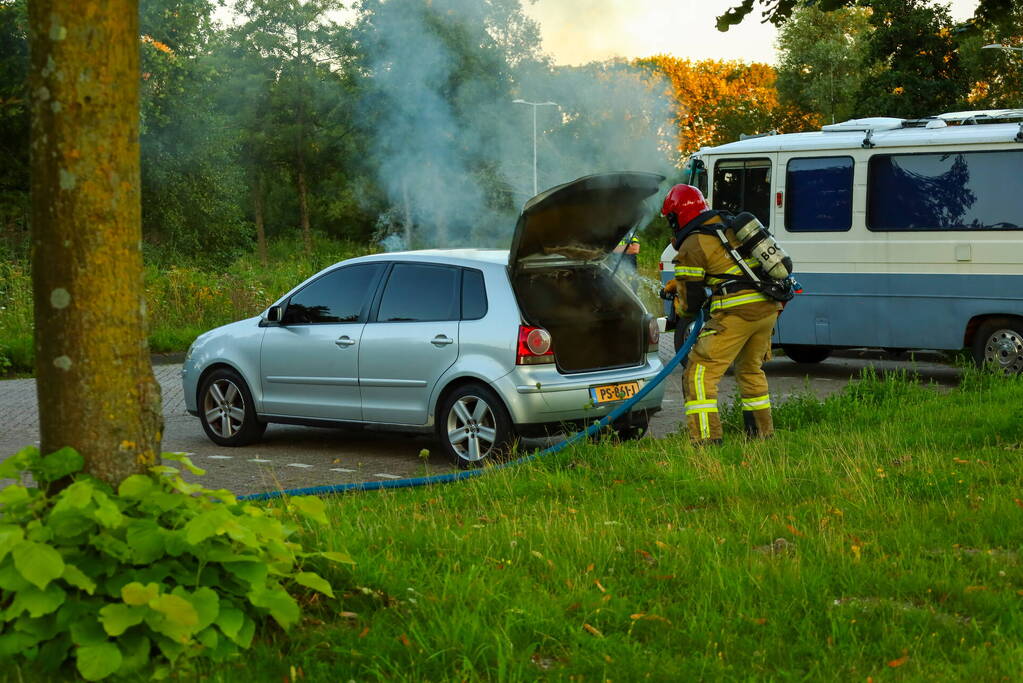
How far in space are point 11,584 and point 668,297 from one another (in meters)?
6.48

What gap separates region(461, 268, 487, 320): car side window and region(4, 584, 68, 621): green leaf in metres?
5.27

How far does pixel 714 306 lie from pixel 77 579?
19.6ft

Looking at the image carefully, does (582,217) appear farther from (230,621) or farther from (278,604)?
(230,621)

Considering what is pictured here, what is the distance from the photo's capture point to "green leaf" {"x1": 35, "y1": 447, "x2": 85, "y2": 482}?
3.91 m

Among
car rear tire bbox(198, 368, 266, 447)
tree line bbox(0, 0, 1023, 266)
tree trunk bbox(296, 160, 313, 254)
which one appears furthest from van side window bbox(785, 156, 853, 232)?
tree trunk bbox(296, 160, 313, 254)

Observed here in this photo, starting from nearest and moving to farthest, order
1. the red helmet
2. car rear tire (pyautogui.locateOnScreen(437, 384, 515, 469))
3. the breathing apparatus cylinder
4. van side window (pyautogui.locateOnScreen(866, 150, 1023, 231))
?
car rear tire (pyautogui.locateOnScreen(437, 384, 515, 469))
the breathing apparatus cylinder
the red helmet
van side window (pyautogui.locateOnScreen(866, 150, 1023, 231))

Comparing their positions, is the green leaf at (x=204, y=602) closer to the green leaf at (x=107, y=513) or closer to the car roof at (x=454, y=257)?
the green leaf at (x=107, y=513)

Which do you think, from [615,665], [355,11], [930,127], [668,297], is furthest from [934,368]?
[355,11]

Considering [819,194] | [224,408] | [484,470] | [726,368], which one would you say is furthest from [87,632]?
[819,194]

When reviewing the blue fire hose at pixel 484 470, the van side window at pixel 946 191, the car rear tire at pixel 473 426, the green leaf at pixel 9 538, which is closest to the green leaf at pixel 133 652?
the green leaf at pixel 9 538

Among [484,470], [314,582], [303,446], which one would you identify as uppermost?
[314,582]

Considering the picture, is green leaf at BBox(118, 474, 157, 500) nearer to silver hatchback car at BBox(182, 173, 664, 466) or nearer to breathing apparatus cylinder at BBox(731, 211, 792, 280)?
silver hatchback car at BBox(182, 173, 664, 466)

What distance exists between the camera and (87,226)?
395 centimetres

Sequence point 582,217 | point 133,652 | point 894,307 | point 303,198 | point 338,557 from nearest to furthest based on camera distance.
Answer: point 133,652 < point 338,557 < point 582,217 < point 894,307 < point 303,198
